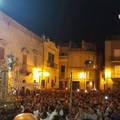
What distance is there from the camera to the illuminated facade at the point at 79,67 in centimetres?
5312

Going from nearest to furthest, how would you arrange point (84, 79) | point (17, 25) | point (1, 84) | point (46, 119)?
point (1, 84) < point (46, 119) < point (17, 25) < point (84, 79)

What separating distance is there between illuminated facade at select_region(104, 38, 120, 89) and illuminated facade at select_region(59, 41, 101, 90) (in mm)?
4940

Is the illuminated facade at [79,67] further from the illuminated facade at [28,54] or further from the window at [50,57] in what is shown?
the window at [50,57]

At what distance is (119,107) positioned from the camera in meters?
15.1

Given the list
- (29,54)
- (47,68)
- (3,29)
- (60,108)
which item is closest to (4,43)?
(3,29)

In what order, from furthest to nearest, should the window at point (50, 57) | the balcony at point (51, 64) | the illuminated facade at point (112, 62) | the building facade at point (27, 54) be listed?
the illuminated facade at point (112, 62)
the window at point (50, 57)
the balcony at point (51, 64)
the building facade at point (27, 54)

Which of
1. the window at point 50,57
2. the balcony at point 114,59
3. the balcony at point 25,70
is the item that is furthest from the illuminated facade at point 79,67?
the balcony at point 25,70

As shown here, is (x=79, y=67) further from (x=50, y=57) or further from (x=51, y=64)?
(x=51, y=64)

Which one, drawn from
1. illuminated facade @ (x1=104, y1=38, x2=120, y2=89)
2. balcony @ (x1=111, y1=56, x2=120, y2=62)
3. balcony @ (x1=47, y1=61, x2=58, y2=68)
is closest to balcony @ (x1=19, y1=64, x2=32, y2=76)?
balcony @ (x1=47, y1=61, x2=58, y2=68)

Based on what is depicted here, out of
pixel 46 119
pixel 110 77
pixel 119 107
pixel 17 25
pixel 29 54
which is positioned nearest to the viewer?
pixel 46 119

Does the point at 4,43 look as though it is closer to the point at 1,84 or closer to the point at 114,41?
the point at 1,84

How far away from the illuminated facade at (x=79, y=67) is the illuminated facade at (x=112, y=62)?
4.94 m

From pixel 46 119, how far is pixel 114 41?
122 feet

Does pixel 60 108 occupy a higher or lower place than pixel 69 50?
lower
